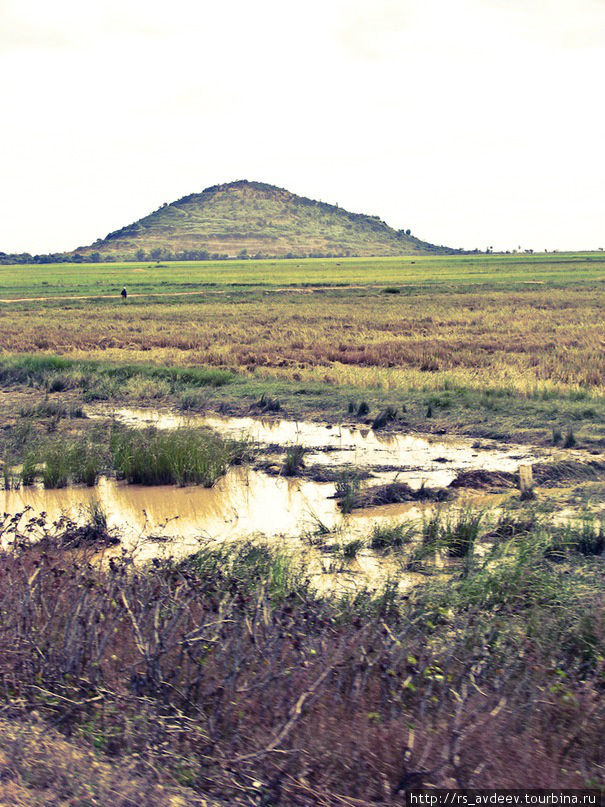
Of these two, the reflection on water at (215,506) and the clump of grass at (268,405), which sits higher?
the clump of grass at (268,405)

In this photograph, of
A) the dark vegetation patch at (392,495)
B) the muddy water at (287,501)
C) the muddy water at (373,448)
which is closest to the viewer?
the muddy water at (287,501)

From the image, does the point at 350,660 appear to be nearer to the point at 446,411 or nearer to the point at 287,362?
the point at 446,411

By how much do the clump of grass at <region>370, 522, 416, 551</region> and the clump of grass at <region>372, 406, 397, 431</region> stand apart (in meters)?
7.20

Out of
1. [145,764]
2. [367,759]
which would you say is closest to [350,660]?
[367,759]

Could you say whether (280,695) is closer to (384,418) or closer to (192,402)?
(384,418)

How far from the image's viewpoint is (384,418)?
16.8 meters

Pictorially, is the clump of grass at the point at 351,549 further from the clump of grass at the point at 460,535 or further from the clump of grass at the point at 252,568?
the clump of grass at the point at 460,535

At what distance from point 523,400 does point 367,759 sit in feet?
49.0

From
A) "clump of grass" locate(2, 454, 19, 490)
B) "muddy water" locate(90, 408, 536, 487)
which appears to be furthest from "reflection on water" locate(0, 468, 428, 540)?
"muddy water" locate(90, 408, 536, 487)

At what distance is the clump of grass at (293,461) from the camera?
13211 mm

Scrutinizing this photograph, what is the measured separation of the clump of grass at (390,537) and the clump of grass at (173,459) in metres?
4.14

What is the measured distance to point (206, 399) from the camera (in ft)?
65.5

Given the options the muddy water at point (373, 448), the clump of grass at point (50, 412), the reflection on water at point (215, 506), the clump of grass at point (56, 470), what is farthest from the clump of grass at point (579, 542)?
the clump of grass at point (50, 412)

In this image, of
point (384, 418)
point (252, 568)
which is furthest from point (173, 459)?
point (252, 568)
